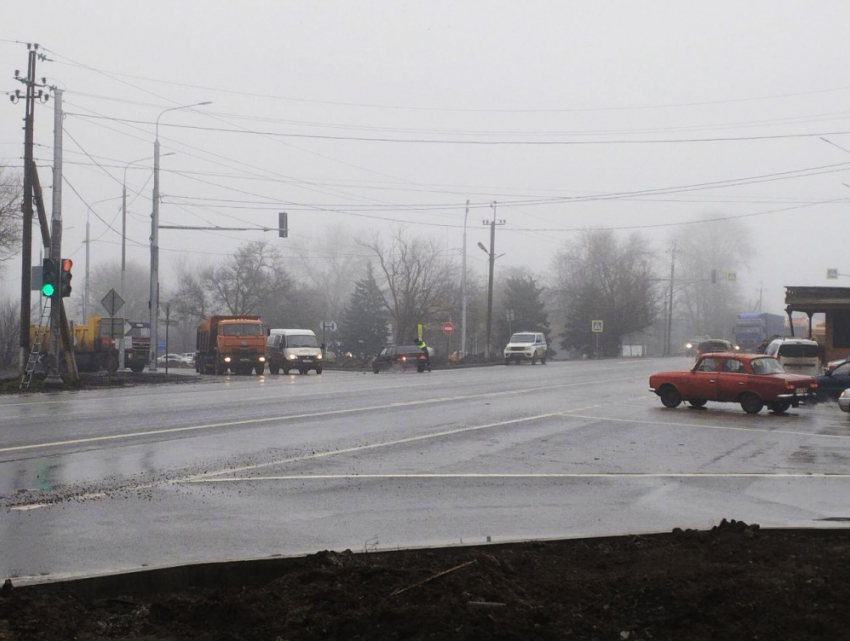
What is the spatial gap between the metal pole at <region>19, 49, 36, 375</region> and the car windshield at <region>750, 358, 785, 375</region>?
893 inches

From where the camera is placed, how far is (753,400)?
23.7 m

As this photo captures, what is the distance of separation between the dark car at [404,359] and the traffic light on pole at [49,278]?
22.7 metres

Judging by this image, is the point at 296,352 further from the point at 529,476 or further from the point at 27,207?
the point at 529,476

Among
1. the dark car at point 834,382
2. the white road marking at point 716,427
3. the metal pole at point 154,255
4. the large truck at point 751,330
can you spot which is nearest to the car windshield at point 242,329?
the metal pole at point 154,255

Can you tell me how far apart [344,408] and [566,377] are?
772 inches

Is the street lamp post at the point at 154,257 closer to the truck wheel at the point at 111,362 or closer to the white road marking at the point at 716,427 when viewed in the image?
the truck wheel at the point at 111,362

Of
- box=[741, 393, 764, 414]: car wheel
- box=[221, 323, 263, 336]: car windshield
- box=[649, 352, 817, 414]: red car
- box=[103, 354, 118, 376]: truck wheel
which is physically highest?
box=[221, 323, 263, 336]: car windshield

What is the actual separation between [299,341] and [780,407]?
1206 inches

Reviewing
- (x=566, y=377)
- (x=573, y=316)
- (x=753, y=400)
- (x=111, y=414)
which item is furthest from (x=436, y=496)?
(x=573, y=316)

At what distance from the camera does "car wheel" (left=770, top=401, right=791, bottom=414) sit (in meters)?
23.3

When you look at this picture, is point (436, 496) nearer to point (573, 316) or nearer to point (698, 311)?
point (573, 316)

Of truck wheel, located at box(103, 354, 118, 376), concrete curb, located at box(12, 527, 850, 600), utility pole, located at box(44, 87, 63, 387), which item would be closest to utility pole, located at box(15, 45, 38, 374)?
utility pole, located at box(44, 87, 63, 387)

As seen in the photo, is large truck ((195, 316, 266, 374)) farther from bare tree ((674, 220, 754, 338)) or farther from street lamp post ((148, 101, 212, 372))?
bare tree ((674, 220, 754, 338))

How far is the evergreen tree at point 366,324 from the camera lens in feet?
268
